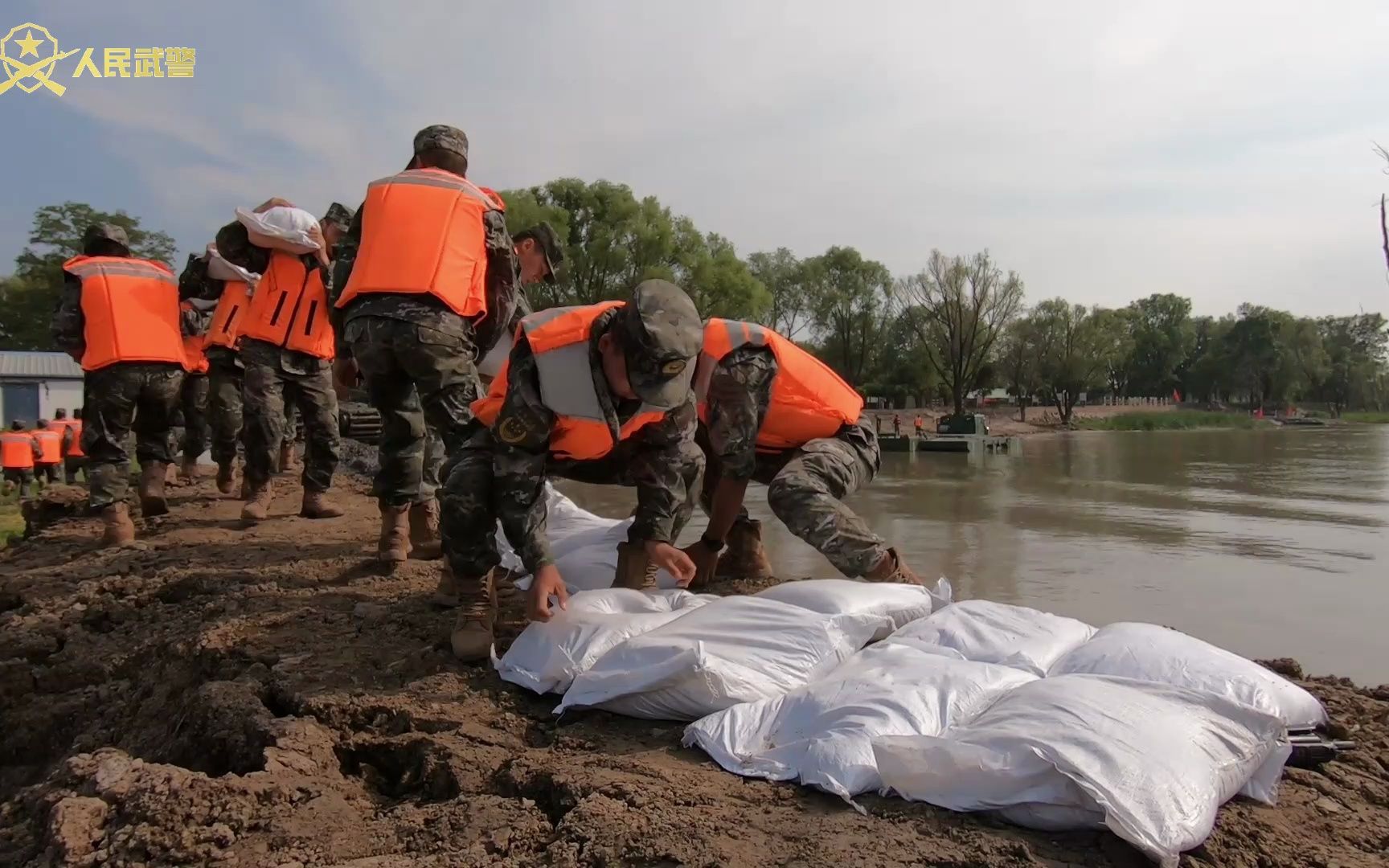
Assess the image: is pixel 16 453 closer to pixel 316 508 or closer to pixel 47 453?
pixel 47 453

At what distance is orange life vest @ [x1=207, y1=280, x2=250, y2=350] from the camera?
4.69 meters

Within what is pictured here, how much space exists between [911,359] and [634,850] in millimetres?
43279

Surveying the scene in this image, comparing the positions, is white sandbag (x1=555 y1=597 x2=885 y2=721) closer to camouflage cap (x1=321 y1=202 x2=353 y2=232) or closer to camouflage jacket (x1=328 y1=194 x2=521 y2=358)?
camouflage jacket (x1=328 y1=194 x2=521 y2=358)

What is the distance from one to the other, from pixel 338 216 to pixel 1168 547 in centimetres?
574

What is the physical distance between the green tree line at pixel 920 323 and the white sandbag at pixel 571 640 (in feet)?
81.1

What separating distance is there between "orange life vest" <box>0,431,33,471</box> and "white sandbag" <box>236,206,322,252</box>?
7.52 m

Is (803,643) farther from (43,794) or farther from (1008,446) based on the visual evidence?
(1008,446)

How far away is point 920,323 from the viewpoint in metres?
40.9

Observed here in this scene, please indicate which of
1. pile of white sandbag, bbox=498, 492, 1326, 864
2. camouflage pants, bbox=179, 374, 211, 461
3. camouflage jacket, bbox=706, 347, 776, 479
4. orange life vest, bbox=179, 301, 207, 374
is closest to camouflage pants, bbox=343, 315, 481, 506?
camouflage jacket, bbox=706, 347, 776, 479

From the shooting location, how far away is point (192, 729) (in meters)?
1.94

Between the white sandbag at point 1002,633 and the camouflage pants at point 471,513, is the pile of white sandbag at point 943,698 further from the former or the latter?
the camouflage pants at point 471,513

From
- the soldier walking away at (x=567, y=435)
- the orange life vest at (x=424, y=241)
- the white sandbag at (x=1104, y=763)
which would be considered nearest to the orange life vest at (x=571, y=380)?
the soldier walking away at (x=567, y=435)

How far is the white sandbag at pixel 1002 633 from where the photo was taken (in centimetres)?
209

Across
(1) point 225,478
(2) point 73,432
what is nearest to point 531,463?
(1) point 225,478
